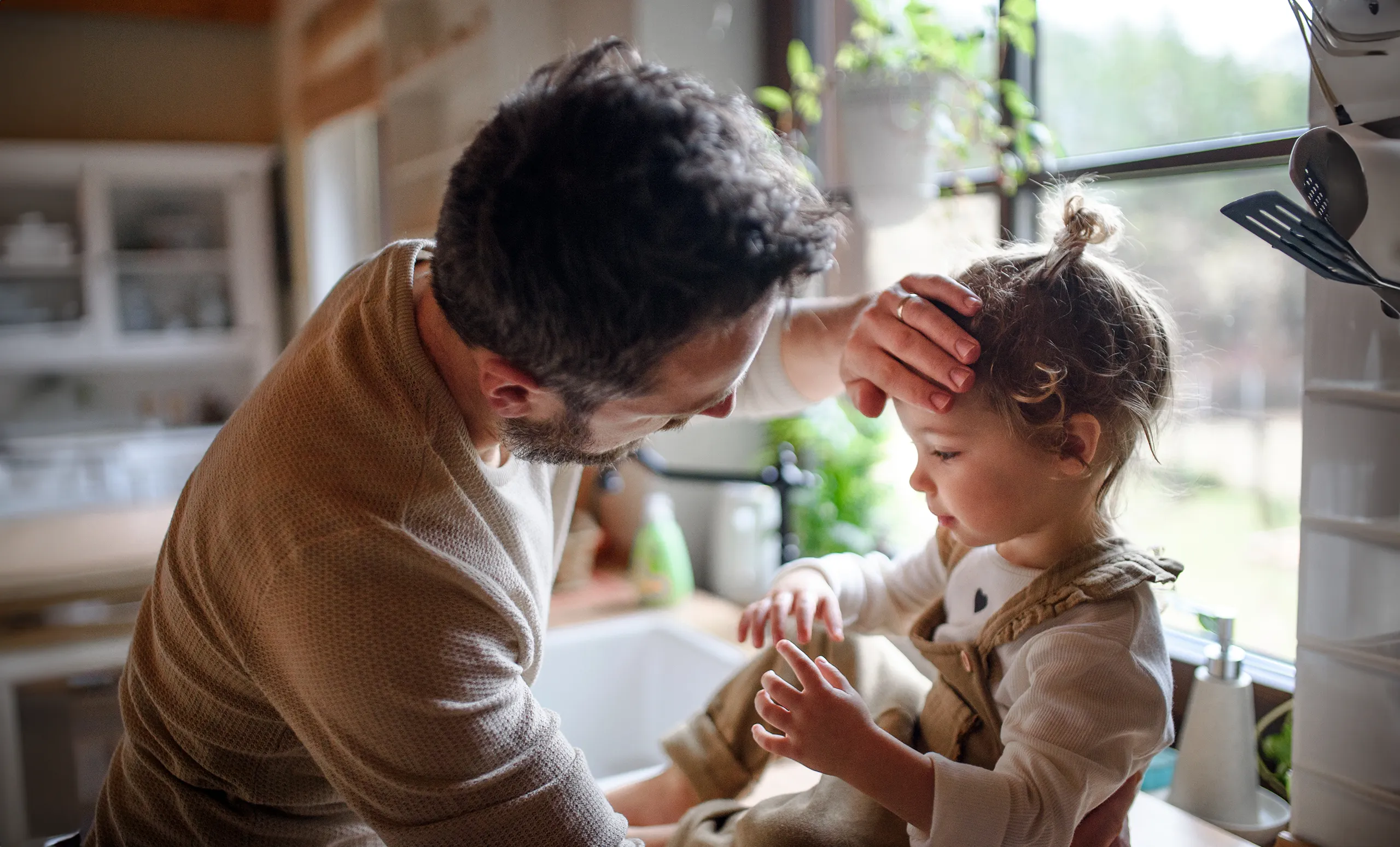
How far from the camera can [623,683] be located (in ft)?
6.20

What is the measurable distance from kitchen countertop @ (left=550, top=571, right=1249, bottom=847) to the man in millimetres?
449

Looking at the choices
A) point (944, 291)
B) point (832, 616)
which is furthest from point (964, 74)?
point (832, 616)

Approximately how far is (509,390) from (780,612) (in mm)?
377

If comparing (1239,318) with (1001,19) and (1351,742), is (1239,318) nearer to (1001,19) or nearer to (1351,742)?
(1001,19)

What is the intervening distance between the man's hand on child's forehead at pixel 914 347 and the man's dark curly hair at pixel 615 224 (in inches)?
5.8

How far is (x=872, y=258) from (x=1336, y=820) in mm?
1221

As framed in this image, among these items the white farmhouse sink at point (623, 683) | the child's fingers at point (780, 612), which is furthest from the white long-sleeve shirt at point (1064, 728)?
the white farmhouse sink at point (623, 683)

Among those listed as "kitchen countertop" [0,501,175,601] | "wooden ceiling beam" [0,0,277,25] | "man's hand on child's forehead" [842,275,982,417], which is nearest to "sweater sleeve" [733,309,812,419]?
"man's hand on child's forehead" [842,275,982,417]

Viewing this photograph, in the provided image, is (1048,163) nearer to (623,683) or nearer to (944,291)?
(944,291)

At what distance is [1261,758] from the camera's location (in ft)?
3.77

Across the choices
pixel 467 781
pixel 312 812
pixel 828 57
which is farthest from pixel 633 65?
pixel 828 57

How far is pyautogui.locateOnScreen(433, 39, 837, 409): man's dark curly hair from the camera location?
0.68 m

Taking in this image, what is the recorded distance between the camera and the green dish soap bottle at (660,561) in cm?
194

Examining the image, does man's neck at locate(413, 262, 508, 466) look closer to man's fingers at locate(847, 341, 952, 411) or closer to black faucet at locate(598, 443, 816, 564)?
man's fingers at locate(847, 341, 952, 411)
